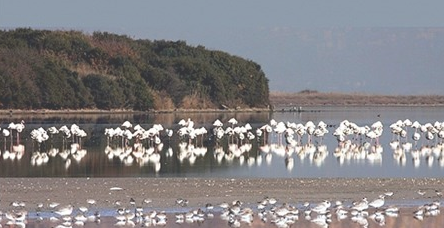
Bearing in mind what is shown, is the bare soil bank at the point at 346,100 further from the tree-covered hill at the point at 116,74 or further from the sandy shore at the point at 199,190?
the sandy shore at the point at 199,190

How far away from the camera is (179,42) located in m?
85.9

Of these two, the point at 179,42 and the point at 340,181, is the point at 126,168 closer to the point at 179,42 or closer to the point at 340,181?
the point at 340,181

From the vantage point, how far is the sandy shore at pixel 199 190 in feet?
65.9

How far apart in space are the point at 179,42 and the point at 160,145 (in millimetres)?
51555

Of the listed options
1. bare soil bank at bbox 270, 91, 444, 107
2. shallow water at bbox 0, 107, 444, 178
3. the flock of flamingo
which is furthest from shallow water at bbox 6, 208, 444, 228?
bare soil bank at bbox 270, 91, 444, 107

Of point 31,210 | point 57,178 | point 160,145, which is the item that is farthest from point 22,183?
point 160,145

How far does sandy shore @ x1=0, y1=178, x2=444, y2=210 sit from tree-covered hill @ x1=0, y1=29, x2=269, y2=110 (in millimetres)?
39571

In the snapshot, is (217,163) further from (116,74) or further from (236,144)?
(116,74)

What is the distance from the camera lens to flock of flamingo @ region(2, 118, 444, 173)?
100 feet

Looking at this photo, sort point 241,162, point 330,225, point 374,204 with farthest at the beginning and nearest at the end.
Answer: point 241,162 < point 374,204 < point 330,225

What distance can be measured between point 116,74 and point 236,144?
36.1m

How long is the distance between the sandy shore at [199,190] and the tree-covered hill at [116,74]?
3957 centimetres

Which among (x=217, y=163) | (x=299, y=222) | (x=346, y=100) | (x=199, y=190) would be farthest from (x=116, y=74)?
(x=299, y=222)

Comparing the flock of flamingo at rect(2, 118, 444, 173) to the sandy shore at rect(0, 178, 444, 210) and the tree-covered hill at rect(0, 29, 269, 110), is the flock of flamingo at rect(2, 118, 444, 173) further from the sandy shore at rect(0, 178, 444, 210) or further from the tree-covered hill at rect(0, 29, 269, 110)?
the tree-covered hill at rect(0, 29, 269, 110)
